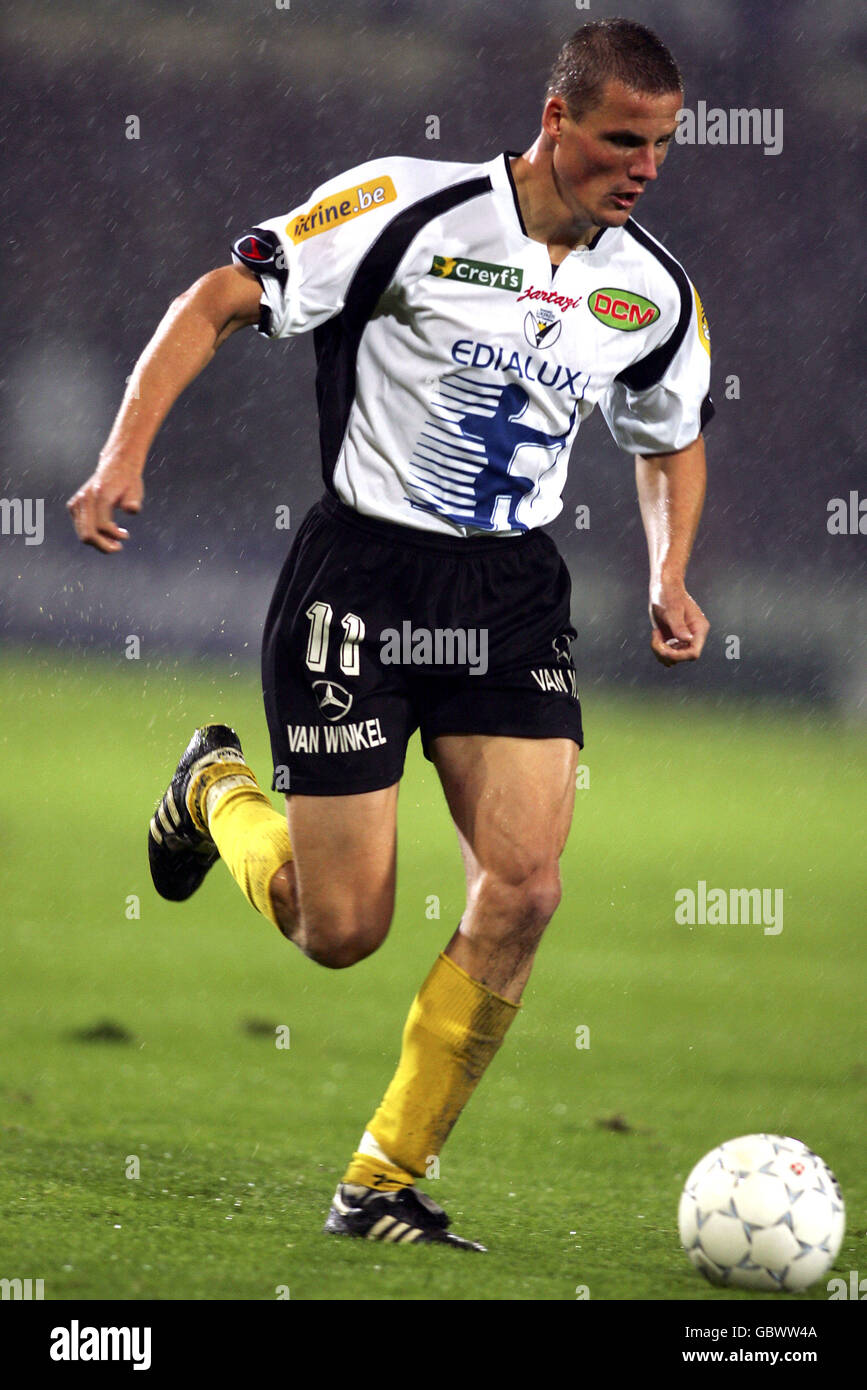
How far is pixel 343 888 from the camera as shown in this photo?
3.33m

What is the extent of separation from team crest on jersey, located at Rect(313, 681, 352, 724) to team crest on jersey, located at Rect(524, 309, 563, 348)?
0.72m

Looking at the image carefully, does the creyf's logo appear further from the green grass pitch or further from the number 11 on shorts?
the green grass pitch

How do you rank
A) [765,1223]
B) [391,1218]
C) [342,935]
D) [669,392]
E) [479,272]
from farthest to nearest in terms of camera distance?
[669,392], [342,935], [479,272], [391,1218], [765,1223]

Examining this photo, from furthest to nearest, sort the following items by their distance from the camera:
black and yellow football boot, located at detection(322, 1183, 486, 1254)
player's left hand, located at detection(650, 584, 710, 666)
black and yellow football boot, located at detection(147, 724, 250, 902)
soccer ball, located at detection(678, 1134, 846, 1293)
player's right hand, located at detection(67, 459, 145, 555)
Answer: black and yellow football boot, located at detection(147, 724, 250, 902)
player's left hand, located at detection(650, 584, 710, 666)
black and yellow football boot, located at detection(322, 1183, 486, 1254)
soccer ball, located at detection(678, 1134, 846, 1293)
player's right hand, located at detection(67, 459, 145, 555)

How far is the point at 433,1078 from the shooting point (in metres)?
3.16

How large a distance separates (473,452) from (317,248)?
46 centimetres

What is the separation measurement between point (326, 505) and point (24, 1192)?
4.56 feet

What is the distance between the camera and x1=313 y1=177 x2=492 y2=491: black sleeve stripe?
3.18m

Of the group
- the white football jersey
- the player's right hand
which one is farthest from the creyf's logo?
the player's right hand

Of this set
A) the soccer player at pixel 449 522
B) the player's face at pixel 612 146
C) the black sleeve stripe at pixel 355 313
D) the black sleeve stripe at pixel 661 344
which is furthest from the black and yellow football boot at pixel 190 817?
the player's face at pixel 612 146

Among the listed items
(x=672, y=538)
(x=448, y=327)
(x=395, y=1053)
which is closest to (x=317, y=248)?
(x=448, y=327)

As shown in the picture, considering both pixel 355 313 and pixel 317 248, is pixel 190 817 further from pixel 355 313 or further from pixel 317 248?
pixel 317 248

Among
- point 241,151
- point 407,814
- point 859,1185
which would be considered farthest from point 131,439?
point 241,151

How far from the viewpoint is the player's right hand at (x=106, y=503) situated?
2742 millimetres
